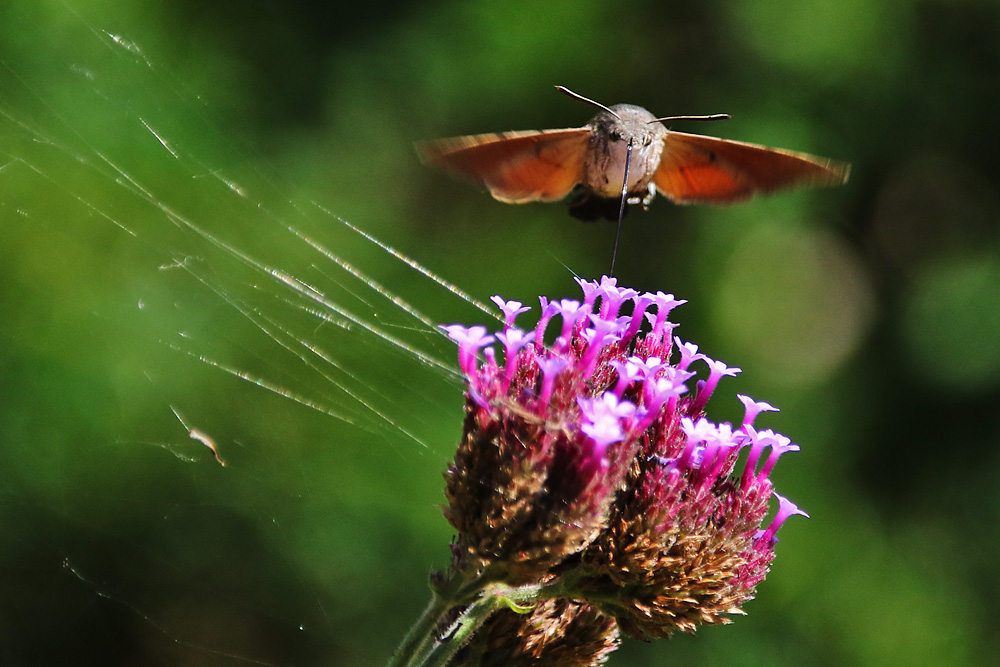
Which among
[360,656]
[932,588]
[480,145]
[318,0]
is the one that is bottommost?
[360,656]

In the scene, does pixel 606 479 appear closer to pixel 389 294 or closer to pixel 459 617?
pixel 459 617

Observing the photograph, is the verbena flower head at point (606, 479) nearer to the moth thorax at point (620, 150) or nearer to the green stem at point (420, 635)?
the green stem at point (420, 635)

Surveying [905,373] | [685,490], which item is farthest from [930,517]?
[685,490]

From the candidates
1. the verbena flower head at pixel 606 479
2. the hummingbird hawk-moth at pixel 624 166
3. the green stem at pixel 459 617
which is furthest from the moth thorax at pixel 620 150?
the green stem at pixel 459 617

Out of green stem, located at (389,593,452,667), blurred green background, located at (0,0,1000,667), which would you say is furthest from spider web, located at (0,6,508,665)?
green stem, located at (389,593,452,667)

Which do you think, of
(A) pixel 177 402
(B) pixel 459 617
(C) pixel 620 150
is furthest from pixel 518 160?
(A) pixel 177 402

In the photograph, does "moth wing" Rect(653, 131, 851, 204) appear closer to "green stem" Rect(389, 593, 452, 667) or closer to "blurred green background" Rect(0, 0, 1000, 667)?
"blurred green background" Rect(0, 0, 1000, 667)

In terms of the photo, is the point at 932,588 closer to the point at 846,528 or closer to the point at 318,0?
the point at 846,528
